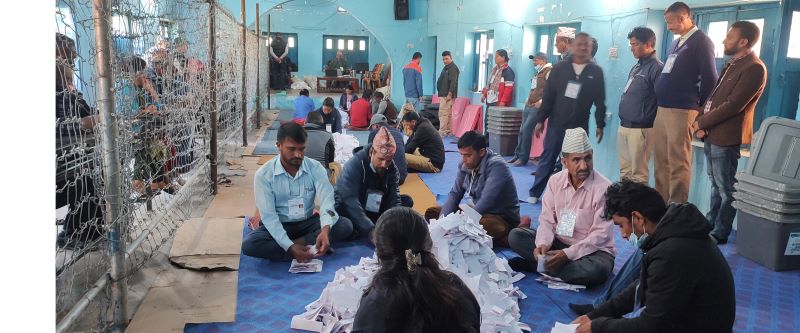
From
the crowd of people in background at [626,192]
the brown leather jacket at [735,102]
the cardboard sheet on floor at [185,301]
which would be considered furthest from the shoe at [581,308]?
the brown leather jacket at [735,102]

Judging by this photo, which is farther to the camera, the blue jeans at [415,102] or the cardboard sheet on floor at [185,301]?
the blue jeans at [415,102]

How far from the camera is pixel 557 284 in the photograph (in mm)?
3584

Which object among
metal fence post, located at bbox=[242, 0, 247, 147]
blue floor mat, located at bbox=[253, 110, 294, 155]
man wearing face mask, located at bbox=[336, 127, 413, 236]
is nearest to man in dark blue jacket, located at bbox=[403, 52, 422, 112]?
blue floor mat, located at bbox=[253, 110, 294, 155]

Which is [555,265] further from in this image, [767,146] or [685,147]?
[685,147]

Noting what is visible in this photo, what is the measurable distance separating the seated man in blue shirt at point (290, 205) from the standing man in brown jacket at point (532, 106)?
13.4 ft

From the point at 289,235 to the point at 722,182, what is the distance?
3167mm

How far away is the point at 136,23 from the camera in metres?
3.26

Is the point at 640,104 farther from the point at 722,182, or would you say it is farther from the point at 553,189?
the point at 553,189

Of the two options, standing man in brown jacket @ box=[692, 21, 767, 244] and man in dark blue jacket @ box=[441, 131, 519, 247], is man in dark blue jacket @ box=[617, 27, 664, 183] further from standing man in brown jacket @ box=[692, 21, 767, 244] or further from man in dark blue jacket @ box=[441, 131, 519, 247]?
man in dark blue jacket @ box=[441, 131, 519, 247]

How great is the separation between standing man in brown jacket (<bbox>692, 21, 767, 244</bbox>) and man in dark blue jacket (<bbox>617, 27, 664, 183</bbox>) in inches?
24.1

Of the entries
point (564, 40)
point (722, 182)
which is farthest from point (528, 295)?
point (564, 40)

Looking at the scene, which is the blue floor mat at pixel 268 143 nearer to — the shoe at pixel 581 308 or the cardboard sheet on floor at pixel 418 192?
the cardboard sheet on floor at pixel 418 192

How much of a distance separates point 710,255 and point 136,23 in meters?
3.00

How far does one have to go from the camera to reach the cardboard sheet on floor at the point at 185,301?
3000 millimetres
